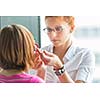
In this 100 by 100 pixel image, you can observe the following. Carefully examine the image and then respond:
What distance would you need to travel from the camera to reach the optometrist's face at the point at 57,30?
46.1 inches

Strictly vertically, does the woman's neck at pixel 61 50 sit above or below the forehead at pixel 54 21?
below

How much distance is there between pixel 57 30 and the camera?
1178mm

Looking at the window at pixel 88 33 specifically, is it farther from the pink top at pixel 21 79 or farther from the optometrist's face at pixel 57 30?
the pink top at pixel 21 79

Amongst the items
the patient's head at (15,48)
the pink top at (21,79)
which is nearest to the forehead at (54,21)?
the patient's head at (15,48)

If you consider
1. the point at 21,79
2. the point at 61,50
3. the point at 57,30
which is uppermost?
the point at 57,30

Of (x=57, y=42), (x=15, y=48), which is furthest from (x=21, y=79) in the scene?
(x=57, y=42)

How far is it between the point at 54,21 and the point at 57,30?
0.05m

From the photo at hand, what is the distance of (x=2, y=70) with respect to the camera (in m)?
1.16

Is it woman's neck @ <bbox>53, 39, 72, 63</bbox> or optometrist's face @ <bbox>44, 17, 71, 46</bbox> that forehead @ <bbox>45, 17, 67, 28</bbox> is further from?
woman's neck @ <bbox>53, 39, 72, 63</bbox>

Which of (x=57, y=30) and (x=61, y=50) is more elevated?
(x=57, y=30)

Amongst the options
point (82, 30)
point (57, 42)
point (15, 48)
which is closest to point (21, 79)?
point (15, 48)

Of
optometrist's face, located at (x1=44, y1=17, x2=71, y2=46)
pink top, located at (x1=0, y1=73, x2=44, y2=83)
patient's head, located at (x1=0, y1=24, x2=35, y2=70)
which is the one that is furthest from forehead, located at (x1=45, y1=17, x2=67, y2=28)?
pink top, located at (x1=0, y1=73, x2=44, y2=83)

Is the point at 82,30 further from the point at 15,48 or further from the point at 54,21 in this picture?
the point at 15,48
